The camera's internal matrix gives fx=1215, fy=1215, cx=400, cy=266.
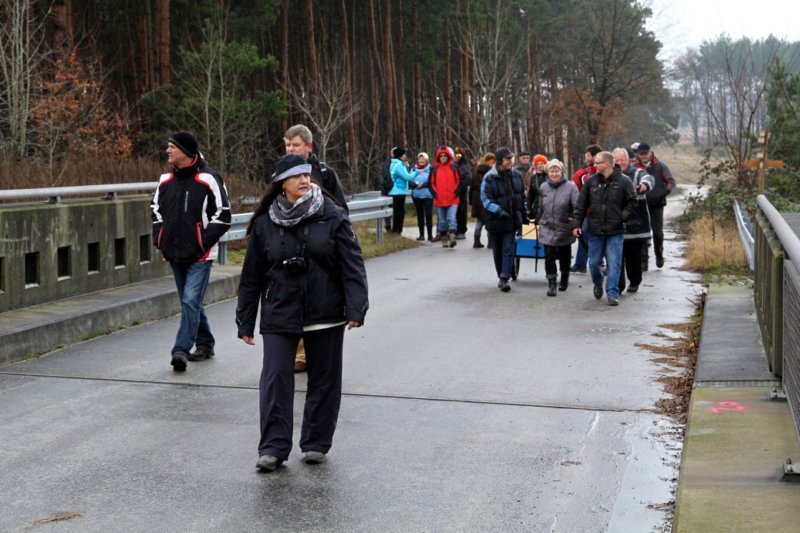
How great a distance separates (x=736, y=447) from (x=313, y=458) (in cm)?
225

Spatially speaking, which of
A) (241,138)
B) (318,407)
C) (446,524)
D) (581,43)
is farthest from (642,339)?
(581,43)

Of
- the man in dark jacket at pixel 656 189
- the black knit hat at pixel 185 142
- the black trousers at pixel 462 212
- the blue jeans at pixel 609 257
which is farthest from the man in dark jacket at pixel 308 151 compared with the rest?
the black trousers at pixel 462 212

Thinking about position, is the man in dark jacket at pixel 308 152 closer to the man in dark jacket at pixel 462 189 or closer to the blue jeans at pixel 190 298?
the blue jeans at pixel 190 298

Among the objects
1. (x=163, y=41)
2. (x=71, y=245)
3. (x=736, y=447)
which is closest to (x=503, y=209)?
(x=71, y=245)

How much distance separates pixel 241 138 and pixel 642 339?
23.8 metres

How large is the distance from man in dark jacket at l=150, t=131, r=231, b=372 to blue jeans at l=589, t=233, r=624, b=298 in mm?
5506

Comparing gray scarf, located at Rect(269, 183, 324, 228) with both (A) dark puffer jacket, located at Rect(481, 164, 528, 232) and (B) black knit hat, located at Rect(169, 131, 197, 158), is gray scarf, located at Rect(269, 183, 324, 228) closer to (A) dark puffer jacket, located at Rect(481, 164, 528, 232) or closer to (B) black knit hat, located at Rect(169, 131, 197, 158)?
(B) black knit hat, located at Rect(169, 131, 197, 158)

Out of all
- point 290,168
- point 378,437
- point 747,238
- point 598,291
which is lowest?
point 378,437

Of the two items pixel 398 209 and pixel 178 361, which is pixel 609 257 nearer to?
pixel 178 361

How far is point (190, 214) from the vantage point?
957 cm

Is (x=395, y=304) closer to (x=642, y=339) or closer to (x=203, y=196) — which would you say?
(x=642, y=339)

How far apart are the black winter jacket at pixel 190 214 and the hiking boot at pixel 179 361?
75 centimetres

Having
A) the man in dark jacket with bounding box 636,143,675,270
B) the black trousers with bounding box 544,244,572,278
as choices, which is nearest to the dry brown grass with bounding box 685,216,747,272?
the man in dark jacket with bounding box 636,143,675,270

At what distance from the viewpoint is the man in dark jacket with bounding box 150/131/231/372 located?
954 cm
